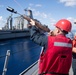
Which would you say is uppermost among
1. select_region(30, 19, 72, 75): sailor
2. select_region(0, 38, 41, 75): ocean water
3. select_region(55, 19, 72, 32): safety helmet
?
select_region(55, 19, 72, 32): safety helmet

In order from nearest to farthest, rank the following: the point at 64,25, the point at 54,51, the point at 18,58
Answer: the point at 54,51 < the point at 64,25 < the point at 18,58

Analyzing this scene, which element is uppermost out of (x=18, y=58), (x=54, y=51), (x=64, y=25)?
(x=64, y=25)

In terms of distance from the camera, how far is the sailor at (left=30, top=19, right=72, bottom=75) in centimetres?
273

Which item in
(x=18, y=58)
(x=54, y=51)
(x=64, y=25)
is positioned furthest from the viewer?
(x=18, y=58)

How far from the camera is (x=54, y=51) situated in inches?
108

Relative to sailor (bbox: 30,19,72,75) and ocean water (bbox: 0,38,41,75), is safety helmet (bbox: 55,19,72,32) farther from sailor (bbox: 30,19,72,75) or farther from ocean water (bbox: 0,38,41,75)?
ocean water (bbox: 0,38,41,75)

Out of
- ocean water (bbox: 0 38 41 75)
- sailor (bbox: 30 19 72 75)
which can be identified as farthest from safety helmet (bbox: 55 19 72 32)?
ocean water (bbox: 0 38 41 75)

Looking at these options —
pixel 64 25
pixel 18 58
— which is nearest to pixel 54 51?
pixel 64 25

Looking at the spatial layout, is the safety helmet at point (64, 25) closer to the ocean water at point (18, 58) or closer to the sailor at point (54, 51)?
the sailor at point (54, 51)

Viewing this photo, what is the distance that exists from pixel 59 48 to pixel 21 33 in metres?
62.7

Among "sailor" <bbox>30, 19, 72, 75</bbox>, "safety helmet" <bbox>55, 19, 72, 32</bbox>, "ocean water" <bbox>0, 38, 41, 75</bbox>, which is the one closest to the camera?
"sailor" <bbox>30, 19, 72, 75</bbox>

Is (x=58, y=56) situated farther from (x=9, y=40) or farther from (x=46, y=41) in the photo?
(x=9, y=40)

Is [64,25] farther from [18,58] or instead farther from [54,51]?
[18,58]

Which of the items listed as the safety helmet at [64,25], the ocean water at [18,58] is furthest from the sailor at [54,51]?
the ocean water at [18,58]
